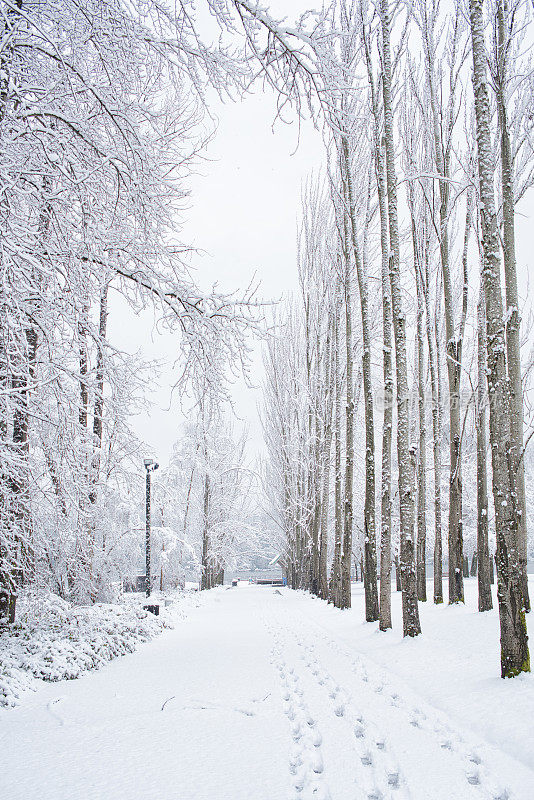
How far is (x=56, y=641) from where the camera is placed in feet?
24.4

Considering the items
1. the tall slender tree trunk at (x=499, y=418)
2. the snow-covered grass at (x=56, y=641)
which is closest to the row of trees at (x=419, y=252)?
the tall slender tree trunk at (x=499, y=418)

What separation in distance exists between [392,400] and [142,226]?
5638 mm

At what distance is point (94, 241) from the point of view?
549 cm

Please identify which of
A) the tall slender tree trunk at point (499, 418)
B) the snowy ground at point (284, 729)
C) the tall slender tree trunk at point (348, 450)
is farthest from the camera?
the tall slender tree trunk at point (348, 450)

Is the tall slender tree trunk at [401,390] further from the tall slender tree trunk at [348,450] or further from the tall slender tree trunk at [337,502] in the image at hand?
the tall slender tree trunk at [337,502]

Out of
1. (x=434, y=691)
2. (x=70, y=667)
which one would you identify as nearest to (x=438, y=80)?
(x=434, y=691)

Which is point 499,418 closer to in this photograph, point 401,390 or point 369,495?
point 401,390

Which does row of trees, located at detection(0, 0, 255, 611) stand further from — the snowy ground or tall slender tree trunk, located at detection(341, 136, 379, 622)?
tall slender tree trunk, located at detection(341, 136, 379, 622)

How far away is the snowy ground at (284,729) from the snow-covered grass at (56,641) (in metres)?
0.23

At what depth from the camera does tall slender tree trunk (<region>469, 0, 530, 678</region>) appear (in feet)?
16.6

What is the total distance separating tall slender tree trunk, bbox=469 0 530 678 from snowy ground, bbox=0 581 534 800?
1.22 feet

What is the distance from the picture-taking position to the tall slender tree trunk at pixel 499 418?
5047mm

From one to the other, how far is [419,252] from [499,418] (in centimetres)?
860

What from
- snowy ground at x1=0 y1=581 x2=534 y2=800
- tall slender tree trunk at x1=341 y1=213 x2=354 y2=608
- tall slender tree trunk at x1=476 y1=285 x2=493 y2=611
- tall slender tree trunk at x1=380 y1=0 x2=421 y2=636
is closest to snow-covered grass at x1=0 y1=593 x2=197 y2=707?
snowy ground at x1=0 y1=581 x2=534 y2=800
